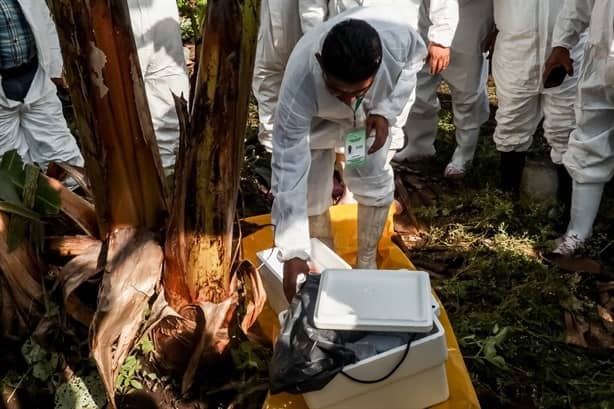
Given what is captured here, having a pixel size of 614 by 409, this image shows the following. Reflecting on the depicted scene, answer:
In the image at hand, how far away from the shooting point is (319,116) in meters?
2.43

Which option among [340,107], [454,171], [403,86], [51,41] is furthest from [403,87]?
[51,41]

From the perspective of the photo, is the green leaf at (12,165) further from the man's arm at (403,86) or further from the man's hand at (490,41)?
the man's hand at (490,41)

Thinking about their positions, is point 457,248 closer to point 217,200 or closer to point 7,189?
point 217,200

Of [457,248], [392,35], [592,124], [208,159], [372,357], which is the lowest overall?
[457,248]

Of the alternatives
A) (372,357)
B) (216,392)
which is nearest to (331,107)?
(372,357)

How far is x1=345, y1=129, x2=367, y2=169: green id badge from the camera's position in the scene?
7.73 ft

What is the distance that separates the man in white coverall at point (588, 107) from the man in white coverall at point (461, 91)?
0.57 m

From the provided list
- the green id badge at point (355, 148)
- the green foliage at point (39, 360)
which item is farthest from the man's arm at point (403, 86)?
the green foliage at point (39, 360)

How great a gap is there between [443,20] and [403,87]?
754mm

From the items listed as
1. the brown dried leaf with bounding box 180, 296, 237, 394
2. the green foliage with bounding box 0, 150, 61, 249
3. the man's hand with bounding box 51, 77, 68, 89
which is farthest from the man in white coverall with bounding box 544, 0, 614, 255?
the man's hand with bounding box 51, 77, 68, 89

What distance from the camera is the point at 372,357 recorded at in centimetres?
181

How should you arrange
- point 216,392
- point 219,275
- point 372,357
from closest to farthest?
point 372,357
point 219,275
point 216,392

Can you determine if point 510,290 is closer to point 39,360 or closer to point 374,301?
point 374,301

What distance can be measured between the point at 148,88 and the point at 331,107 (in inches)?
58.6
